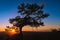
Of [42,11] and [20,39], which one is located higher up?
[42,11]

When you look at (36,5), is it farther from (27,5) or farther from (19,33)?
(19,33)

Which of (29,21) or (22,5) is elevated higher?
(22,5)

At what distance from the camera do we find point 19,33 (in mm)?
32469

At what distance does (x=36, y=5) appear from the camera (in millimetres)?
30156

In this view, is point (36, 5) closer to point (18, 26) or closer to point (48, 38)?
point (18, 26)

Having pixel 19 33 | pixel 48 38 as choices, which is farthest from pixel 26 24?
pixel 48 38

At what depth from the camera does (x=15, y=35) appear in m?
32.7

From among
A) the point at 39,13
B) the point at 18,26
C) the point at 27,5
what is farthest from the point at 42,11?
the point at 18,26

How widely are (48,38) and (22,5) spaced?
350 inches

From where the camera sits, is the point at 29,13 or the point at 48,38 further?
the point at 48,38

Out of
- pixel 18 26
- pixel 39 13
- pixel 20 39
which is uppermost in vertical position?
pixel 39 13

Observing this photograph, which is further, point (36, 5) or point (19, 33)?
point (19, 33)

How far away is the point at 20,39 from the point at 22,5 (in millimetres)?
6268

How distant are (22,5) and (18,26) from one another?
4.04 meters
